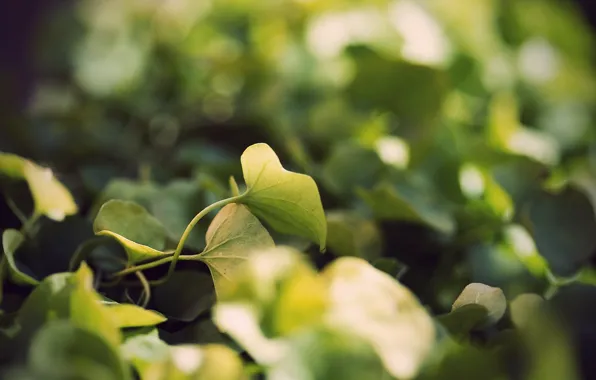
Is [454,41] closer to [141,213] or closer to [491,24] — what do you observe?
[491,24]

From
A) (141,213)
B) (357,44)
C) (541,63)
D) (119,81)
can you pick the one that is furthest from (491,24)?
(141,213)

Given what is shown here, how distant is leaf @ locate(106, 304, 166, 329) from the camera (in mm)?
199

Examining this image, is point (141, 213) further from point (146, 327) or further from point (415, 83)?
point (415, 83)

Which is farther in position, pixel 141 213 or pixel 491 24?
pixel 491 24

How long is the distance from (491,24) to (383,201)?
1.09 feet

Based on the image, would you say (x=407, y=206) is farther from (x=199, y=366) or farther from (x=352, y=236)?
(x=199, y=366)

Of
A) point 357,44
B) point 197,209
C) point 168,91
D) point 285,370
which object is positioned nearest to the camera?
point 285,370

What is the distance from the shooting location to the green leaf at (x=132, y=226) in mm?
231

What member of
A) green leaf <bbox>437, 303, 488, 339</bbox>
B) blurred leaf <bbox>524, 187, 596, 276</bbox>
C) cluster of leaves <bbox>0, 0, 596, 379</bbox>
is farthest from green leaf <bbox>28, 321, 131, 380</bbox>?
blurred leaf <bbox>524, 187, 596, 276</bbox>

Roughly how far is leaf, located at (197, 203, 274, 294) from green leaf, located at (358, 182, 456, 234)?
9cm

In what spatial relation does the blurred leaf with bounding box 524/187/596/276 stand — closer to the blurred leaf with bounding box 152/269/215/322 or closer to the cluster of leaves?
the cluster of leaves

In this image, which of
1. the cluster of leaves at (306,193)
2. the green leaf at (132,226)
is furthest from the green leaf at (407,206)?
the green leaf at (132,226)

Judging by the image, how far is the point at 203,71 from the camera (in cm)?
51

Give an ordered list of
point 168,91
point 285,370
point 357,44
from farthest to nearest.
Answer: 1. point 168,91
2. point 357,44
3. point 285,370
